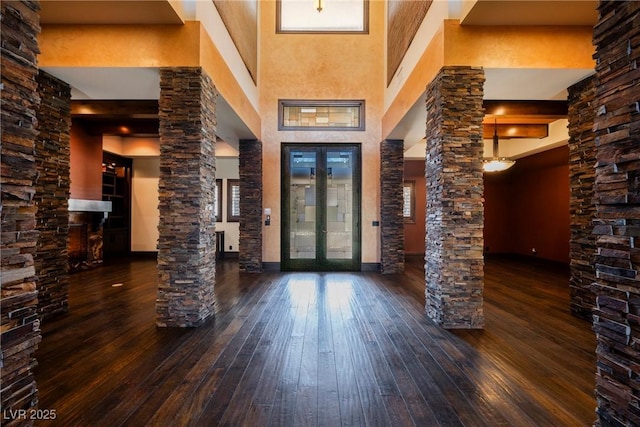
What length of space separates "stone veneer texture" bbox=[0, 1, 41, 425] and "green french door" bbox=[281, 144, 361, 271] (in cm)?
561

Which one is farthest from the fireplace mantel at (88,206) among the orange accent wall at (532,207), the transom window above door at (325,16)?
the orange accent wall at (532,207)

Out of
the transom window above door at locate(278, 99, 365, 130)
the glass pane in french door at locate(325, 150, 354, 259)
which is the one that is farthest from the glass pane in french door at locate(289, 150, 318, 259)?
the transom window above door at locate(278, 99, 365, 130)

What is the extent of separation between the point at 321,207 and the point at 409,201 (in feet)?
13.2

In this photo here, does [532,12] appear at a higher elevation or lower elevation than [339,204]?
higher

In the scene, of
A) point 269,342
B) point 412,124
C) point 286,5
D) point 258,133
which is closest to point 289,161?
point 258,133

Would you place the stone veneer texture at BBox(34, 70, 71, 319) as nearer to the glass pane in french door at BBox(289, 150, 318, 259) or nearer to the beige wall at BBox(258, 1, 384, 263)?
the beige wall at BBox(258, 1, 384, 263)

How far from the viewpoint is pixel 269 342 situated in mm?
3072

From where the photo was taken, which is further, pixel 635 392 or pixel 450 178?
pixel 450 178

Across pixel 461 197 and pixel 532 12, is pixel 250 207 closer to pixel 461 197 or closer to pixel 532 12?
pixel 461 197

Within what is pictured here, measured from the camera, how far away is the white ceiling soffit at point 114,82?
11.6 feet

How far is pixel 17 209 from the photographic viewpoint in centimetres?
132

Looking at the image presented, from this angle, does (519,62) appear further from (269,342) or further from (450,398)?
(269,342)

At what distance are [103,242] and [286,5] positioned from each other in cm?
750

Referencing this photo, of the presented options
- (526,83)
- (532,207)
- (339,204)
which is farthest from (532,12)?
(532,207)
